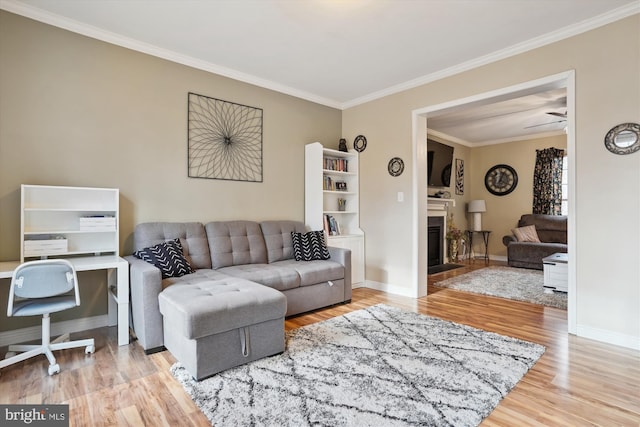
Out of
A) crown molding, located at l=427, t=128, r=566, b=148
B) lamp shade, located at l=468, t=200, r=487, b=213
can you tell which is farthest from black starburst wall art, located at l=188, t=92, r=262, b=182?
lamp shade, located at l=468, t=200, r=487, b=213

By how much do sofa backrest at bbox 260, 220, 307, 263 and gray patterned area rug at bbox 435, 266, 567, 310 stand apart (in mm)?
2309

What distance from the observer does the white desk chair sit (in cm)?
205

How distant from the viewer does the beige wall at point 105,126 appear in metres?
2.61

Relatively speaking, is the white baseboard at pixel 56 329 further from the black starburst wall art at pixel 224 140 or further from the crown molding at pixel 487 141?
the crown molding at pixel 487 141

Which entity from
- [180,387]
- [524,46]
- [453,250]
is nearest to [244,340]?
[180,387]

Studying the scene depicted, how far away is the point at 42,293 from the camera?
211 cm

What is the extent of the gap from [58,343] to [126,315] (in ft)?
1.51

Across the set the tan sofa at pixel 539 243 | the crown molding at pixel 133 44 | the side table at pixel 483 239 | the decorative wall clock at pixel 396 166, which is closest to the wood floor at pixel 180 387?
the decorative wall clock at pixel 396 166

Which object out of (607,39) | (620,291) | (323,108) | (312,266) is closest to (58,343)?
(312,266)

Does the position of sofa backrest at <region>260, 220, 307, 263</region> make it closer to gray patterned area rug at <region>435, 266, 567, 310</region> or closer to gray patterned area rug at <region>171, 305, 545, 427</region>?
gray patterned area rug at <region>171, 305, 545, 427</region>

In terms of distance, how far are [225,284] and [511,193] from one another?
692cm

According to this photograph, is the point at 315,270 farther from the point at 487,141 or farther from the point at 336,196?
the point at 487,141

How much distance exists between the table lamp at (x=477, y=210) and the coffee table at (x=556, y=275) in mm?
2928

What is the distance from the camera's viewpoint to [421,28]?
2.89 m
